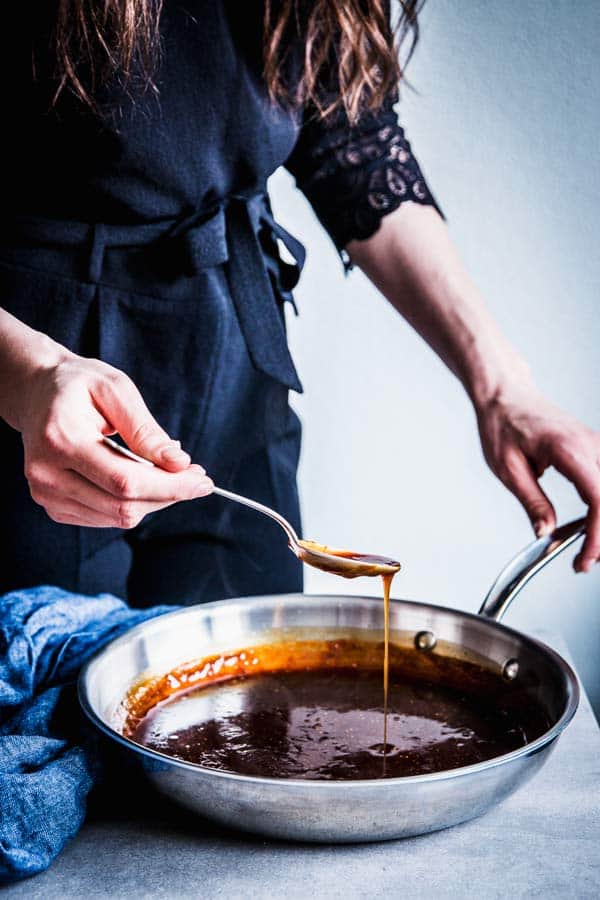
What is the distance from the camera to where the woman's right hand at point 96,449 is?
71cm

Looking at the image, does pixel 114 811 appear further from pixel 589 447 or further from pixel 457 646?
pixel 589 447

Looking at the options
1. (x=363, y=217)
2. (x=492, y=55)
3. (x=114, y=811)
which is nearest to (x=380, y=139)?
(x=363, y=217)

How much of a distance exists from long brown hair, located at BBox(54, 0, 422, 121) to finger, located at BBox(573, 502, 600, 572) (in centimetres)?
55

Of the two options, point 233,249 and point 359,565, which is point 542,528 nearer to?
point 359,565

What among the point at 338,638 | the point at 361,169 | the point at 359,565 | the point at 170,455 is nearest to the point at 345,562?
the point at 359,565

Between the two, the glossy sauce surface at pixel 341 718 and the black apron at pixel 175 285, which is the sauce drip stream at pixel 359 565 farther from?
the black apron at pixel 175 285

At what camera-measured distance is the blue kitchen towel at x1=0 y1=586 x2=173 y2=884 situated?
2.10ft

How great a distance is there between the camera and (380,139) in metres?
1.22

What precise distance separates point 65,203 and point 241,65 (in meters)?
0.26

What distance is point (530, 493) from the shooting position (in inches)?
40.2

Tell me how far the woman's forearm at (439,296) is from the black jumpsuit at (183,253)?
0.03m

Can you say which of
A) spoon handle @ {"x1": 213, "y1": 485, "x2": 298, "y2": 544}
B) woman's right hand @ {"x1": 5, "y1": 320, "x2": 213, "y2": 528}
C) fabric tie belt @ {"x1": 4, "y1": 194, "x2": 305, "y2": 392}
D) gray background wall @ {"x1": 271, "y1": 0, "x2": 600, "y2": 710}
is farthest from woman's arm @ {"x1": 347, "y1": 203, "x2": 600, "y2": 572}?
gray background wall @ {"x1": 271, "y1": 0, "x2": 600, "y2": 710}

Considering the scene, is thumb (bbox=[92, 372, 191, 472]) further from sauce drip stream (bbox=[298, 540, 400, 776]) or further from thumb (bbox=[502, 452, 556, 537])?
thumb (bbox=[502, 452, 556, 537])

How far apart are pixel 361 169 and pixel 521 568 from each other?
57cm
